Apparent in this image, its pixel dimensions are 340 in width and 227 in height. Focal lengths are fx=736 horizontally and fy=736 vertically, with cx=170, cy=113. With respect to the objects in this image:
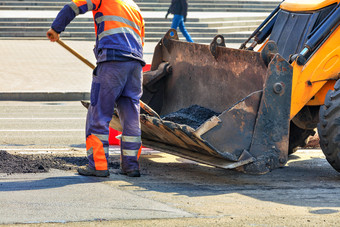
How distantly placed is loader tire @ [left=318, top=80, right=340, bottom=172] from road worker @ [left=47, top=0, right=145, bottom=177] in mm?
1686

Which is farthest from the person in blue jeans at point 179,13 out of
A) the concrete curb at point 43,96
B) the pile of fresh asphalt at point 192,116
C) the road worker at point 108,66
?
the road worker at point 108,66

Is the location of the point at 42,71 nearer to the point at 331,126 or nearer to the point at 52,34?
the point at 52,34

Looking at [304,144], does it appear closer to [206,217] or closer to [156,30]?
[206,217]

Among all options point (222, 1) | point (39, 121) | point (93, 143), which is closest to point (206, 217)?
point (93, 143)

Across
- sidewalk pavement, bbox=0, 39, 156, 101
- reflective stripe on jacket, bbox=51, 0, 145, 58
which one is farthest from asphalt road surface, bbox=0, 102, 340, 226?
sidewalk pavement, bbox=0, 39, 156, 101

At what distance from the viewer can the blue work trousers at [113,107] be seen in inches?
256

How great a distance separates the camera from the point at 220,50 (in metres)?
7.55

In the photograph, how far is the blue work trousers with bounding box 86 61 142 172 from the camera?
6504 mm

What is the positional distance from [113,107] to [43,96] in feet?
22.9

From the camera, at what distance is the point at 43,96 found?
13.3m

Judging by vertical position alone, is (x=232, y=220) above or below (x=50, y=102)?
above

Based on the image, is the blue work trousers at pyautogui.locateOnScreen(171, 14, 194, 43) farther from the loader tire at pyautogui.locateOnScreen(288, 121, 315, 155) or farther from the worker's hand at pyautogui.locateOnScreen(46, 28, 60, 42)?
the worker's hand at pyautogui.locateOnScreen(46, 28, 60, 42)

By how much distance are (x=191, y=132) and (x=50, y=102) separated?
7.34 meters

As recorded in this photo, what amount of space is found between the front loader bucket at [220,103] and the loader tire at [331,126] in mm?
360
